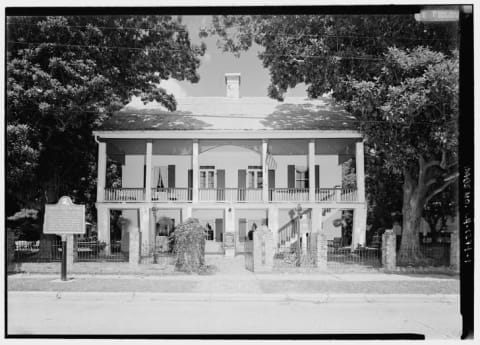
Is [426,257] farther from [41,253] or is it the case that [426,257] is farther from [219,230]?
[41,253]

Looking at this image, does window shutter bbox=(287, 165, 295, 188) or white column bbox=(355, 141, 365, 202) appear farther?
window shutter bbox=(287, 165, 295, 188)

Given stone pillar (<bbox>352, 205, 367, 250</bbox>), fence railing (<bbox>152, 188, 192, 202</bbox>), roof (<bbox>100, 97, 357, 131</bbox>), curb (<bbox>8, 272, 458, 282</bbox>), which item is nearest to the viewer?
curb (<bbox>8, 272, 458, 282</bbox>)

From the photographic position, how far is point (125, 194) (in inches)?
738

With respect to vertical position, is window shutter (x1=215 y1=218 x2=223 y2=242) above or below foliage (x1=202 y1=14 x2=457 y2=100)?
below

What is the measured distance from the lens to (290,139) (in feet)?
62.1

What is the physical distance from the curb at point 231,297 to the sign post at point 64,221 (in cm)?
162

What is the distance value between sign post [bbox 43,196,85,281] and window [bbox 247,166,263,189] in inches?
372

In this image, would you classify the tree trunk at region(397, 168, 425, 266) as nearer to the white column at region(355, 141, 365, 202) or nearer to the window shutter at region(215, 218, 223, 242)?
the white column at region(355, 141, 365, 202)

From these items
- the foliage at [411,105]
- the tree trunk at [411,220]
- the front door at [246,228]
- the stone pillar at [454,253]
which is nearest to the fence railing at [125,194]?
the front door at [246,228]

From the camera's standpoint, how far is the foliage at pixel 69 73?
40.6 ft

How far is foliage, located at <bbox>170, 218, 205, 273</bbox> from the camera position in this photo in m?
13.0

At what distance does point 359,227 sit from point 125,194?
9.75 metres

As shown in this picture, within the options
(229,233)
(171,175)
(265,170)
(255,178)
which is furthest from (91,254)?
(255,178)

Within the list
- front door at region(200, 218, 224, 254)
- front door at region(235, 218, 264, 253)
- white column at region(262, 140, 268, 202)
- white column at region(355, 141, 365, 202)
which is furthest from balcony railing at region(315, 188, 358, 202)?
front door at region(200, 218, 224, 254)
